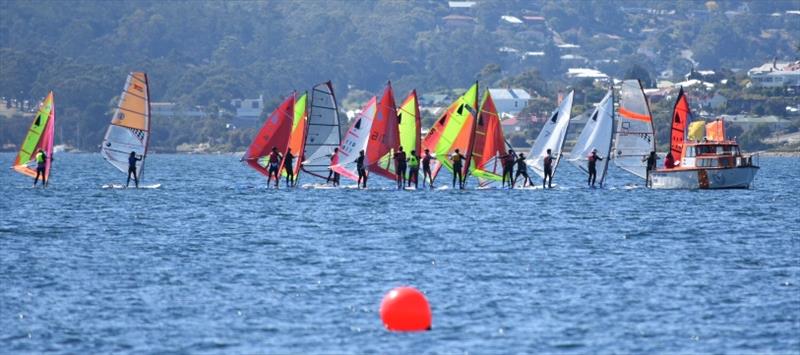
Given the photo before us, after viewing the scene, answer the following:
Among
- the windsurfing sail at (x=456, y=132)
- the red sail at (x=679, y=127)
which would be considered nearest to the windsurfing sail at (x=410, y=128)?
the windsurfing sail at (x=456, y=132)

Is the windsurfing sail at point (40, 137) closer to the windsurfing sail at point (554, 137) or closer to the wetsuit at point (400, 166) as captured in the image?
the wetsuit at point (400, 166)

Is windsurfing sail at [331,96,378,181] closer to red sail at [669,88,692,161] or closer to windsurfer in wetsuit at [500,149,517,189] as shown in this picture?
windsurfer in wetsuit at [500,149,517,189]

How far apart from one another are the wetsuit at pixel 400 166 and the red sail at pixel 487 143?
8.98 feet

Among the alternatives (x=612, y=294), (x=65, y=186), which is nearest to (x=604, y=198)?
(x=65, y=186)

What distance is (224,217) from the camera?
189ft

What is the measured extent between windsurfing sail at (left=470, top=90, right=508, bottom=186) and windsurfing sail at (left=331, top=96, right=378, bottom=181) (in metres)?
4.06

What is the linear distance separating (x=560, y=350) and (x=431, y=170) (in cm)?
4196

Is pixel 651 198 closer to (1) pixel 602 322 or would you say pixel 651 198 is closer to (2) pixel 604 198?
(2) pixel 604 198

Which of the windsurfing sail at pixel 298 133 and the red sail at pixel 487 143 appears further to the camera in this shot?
the windsurfing sail at pixel 298 133

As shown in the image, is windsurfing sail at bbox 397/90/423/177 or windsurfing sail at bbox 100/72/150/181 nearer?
windsurfing sail at bbox 100/72/150/181

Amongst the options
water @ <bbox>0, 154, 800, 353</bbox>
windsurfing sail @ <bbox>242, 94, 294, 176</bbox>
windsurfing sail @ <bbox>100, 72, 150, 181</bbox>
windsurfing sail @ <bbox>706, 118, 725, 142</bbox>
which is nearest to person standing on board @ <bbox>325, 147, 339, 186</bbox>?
windsurfing sail @ <bbox>242, 94, 294, 176</bbox>

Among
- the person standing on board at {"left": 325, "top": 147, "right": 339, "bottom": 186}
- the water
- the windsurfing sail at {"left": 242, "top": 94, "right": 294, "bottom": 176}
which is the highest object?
the windsurfing sail at {"left": 242, "top": 94, "right": 294, "bottom": 176}

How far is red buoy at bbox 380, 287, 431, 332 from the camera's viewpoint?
31.3 meters

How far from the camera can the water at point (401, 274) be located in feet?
102
